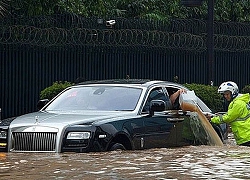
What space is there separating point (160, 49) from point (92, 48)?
8.11ft

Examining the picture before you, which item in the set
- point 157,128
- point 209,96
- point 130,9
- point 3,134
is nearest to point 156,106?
point 157,128

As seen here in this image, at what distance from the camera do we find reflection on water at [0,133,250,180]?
35.0ft

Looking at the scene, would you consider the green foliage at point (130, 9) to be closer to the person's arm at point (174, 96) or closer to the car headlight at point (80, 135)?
the person's arm at point (174, 96)

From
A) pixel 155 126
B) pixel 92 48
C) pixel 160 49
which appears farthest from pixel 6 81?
pixel 155 126

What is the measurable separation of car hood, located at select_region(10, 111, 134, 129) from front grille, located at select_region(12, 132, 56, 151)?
15 centimetres

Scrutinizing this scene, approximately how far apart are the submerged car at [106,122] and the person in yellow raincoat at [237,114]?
0.75 meters

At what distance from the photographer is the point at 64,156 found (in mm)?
12305

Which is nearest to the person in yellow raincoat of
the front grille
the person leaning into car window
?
the person leaning into car window

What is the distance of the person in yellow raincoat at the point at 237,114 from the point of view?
1447 centimetres

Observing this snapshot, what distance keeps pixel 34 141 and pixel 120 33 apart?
10951 millimetres

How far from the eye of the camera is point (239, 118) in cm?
1459

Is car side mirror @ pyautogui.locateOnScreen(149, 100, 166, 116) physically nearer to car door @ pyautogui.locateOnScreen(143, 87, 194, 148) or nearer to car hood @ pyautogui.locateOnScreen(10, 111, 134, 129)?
car door @ pyautogui.locateOnScreen(143, 87, 194, 148)

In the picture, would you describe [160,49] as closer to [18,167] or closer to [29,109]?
[29,109]

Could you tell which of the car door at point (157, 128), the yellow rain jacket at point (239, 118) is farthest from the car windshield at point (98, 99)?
the yellow rain jacket at point (239, 118)
